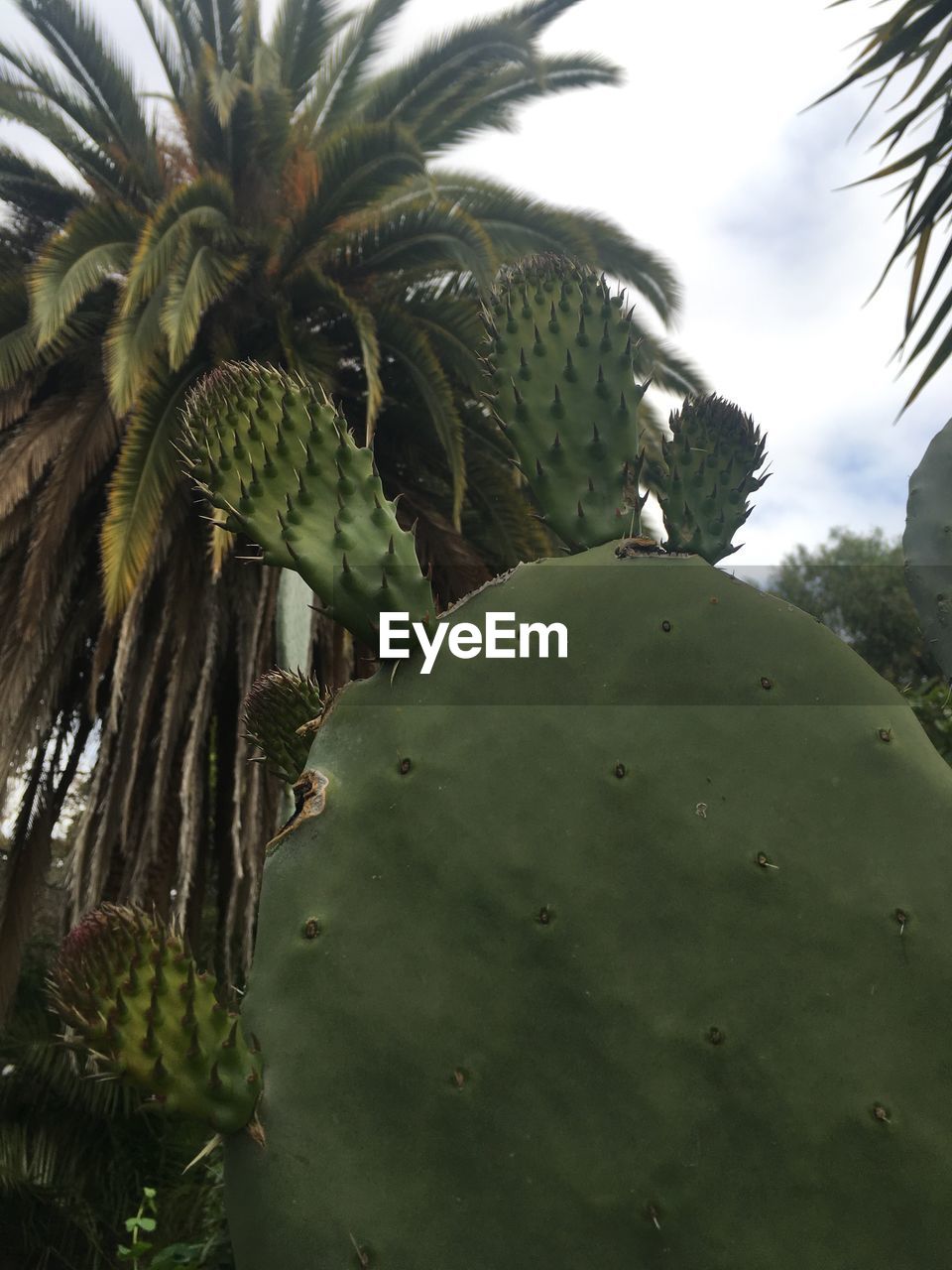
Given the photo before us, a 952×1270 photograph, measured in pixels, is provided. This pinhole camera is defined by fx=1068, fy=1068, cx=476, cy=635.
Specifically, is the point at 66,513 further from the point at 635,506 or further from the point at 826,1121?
the point at 826,1121

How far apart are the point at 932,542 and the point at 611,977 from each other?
0.77 meters

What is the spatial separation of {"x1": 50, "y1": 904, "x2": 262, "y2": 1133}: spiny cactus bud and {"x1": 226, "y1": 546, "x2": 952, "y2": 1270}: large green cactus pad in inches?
1.2

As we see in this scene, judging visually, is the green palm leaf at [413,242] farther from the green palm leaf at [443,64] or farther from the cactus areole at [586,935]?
the cactus areole at [586,935]

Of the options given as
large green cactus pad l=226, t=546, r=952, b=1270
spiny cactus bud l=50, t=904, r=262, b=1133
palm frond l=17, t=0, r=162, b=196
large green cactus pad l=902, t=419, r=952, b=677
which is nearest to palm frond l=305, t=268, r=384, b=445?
palm frond l=17, t=0, r=162, b=196

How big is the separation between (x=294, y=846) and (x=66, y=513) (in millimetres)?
4986

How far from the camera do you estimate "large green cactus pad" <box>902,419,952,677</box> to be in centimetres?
124

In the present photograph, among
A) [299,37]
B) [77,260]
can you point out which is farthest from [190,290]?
[299,37]

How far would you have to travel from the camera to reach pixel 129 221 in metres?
5.56

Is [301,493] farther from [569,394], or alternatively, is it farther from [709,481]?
[709,481]

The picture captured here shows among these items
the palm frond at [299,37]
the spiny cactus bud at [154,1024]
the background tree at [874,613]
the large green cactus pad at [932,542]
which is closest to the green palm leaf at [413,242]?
the palm frond at [299,37]

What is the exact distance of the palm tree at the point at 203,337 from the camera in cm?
520

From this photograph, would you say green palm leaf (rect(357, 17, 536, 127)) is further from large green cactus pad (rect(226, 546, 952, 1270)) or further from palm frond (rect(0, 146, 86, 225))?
large green cactus pad (rect(226, 546, 952, 1270))

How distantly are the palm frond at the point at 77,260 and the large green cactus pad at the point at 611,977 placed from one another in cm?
434

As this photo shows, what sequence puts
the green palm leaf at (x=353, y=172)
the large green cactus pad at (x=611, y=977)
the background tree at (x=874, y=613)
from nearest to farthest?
the large green cactus pad at (x=611, y=977) → the green palm leaf at (x=353, y=172) → the background tree at (x=874, y=613)
